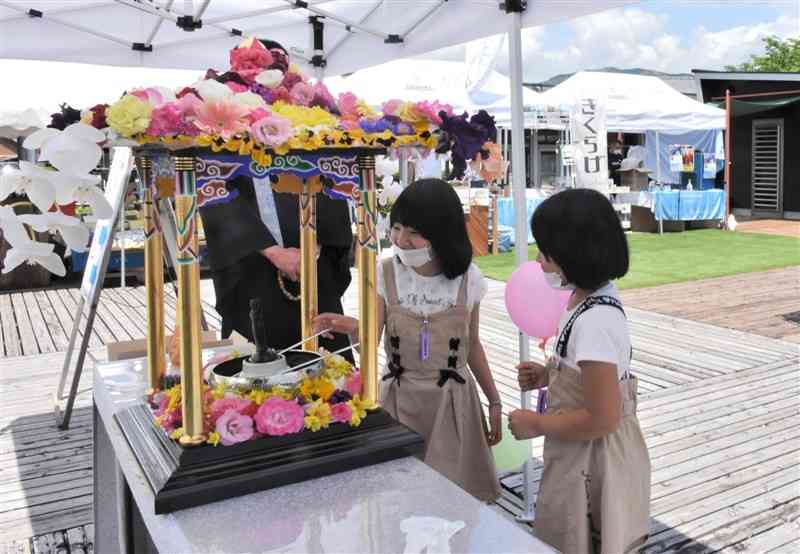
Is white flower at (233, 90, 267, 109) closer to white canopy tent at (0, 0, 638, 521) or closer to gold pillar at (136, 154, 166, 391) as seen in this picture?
gold pillar at (136, 154, 166, 391)

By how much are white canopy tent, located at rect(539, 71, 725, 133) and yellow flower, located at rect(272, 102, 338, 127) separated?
34.6ft

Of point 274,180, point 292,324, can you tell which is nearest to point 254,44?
point 274,180

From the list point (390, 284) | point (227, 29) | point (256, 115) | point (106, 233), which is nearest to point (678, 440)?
point (390, 284)

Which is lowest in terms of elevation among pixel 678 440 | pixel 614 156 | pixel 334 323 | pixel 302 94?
pixel 678 440

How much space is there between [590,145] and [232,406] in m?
3.86

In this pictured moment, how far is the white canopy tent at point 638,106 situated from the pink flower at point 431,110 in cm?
1042

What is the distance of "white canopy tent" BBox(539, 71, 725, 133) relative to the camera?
12.0 metres

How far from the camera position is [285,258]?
233cm

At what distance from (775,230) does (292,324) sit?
14.2m

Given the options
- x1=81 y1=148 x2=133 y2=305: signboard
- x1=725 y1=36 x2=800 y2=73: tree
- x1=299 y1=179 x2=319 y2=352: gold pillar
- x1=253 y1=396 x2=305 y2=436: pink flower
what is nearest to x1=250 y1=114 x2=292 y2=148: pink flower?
x1=253 y1=396 x2=305 y2=436: pink flower

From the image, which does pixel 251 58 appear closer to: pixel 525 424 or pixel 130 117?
pixel 130 117

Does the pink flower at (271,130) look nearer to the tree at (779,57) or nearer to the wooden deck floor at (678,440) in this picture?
the wooden deck floor at (678,440)

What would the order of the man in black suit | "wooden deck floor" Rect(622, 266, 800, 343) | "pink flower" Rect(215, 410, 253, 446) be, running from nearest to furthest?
"pink flower" Rect(215, 410, 253, 446), the man in black suit, "wooden deck floor" Rect(622, 266, 800, 343)

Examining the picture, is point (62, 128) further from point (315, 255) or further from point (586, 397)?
point (586, 397)
